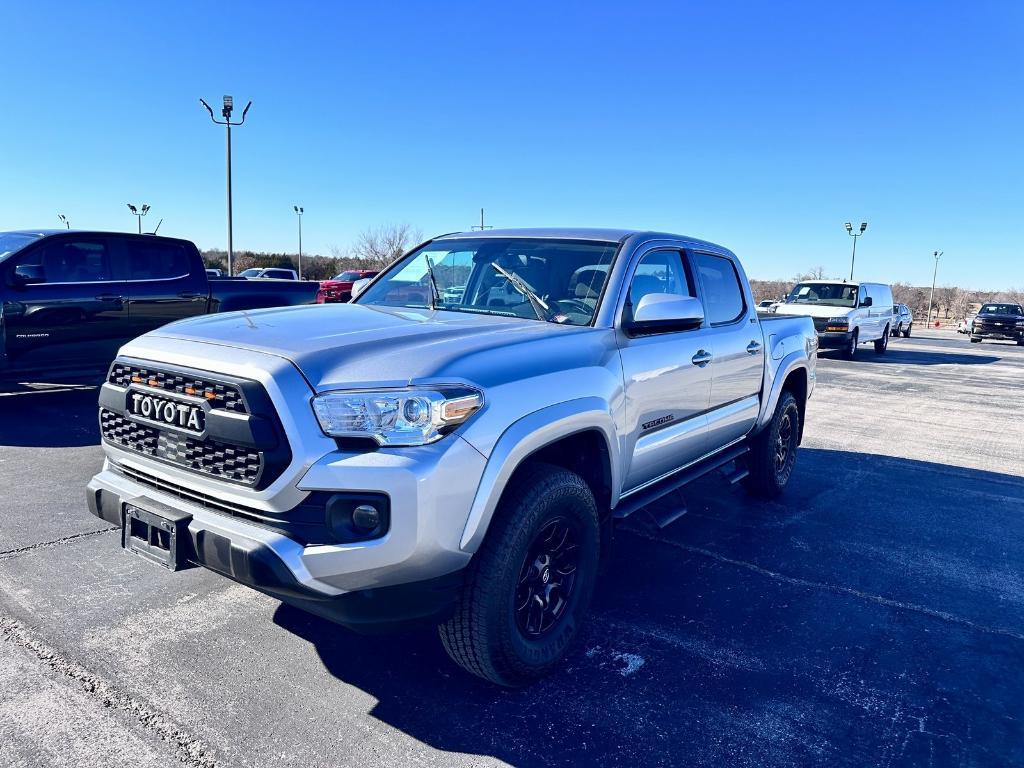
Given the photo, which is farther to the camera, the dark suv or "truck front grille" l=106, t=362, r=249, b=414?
the dark suv

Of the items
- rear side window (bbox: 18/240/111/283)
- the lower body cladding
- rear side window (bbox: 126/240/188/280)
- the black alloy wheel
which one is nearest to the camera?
the lower body cladding

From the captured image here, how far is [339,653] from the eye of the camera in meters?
3.10

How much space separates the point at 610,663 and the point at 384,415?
5.06 ft

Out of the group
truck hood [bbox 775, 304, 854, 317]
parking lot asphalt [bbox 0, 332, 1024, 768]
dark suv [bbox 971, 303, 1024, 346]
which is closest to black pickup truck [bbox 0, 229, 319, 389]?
parking lot asphalt [bbox 0, 332, 1024, 768]

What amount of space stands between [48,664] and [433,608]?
1673mm

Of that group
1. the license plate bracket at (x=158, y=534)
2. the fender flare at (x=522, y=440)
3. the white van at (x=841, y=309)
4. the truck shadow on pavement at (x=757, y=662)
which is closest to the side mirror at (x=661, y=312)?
the fender flare at (x=522, y=440)

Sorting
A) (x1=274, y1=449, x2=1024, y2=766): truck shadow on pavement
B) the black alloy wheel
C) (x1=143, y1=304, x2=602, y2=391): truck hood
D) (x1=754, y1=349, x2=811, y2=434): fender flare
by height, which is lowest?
(x1=274, y1=449, x2=1024, y2=766): truck shadow on pavement

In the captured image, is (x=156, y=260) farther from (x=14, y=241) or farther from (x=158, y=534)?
(x=158, y=534)

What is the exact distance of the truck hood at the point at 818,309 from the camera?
1821cm

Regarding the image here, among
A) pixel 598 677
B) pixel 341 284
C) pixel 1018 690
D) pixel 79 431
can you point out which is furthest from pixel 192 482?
pixel 341 284

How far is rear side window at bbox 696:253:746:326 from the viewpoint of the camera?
455 centimetres

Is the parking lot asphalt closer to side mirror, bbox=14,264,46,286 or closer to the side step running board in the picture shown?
the side step running board

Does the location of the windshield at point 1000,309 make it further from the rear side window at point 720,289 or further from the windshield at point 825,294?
the rear side window at point 720,289

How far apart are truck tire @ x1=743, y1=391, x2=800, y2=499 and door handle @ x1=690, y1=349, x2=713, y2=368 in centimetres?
144
